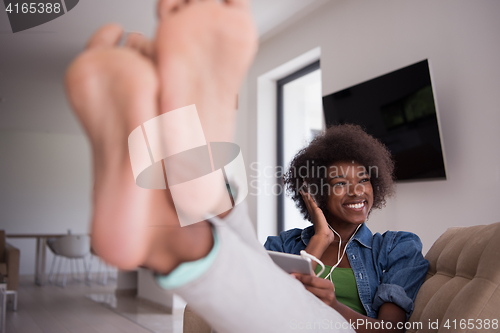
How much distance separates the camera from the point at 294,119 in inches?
137

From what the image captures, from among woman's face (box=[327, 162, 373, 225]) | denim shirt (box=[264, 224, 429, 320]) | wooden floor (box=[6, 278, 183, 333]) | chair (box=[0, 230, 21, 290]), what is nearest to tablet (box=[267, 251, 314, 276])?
denim shirt (box=[264, 224, 429, 320])

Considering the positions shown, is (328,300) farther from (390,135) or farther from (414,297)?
(390,135)

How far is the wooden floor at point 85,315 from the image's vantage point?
2.51 m

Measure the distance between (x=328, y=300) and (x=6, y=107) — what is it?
394cm

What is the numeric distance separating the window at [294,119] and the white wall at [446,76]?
1.92 feet

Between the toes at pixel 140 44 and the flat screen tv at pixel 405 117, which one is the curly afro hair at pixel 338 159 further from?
the toes at pixel 140 44

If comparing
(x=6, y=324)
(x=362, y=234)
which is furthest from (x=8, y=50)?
(x=362, y=234)

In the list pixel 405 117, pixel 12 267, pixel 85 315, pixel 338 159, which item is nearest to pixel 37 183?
pixel 12 267

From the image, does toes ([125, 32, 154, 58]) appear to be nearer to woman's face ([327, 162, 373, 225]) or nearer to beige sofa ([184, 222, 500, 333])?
beige sofa ([184, 222, 500, 333])

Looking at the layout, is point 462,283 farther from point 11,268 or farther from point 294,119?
point 11,268

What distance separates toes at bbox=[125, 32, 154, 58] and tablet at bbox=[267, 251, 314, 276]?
0.45m

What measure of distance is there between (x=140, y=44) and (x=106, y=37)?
42 millimetres

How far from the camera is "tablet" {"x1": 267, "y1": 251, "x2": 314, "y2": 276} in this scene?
2.45 ft

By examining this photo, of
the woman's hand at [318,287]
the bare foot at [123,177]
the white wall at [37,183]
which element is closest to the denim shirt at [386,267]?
the woman's hand at [318,287]
